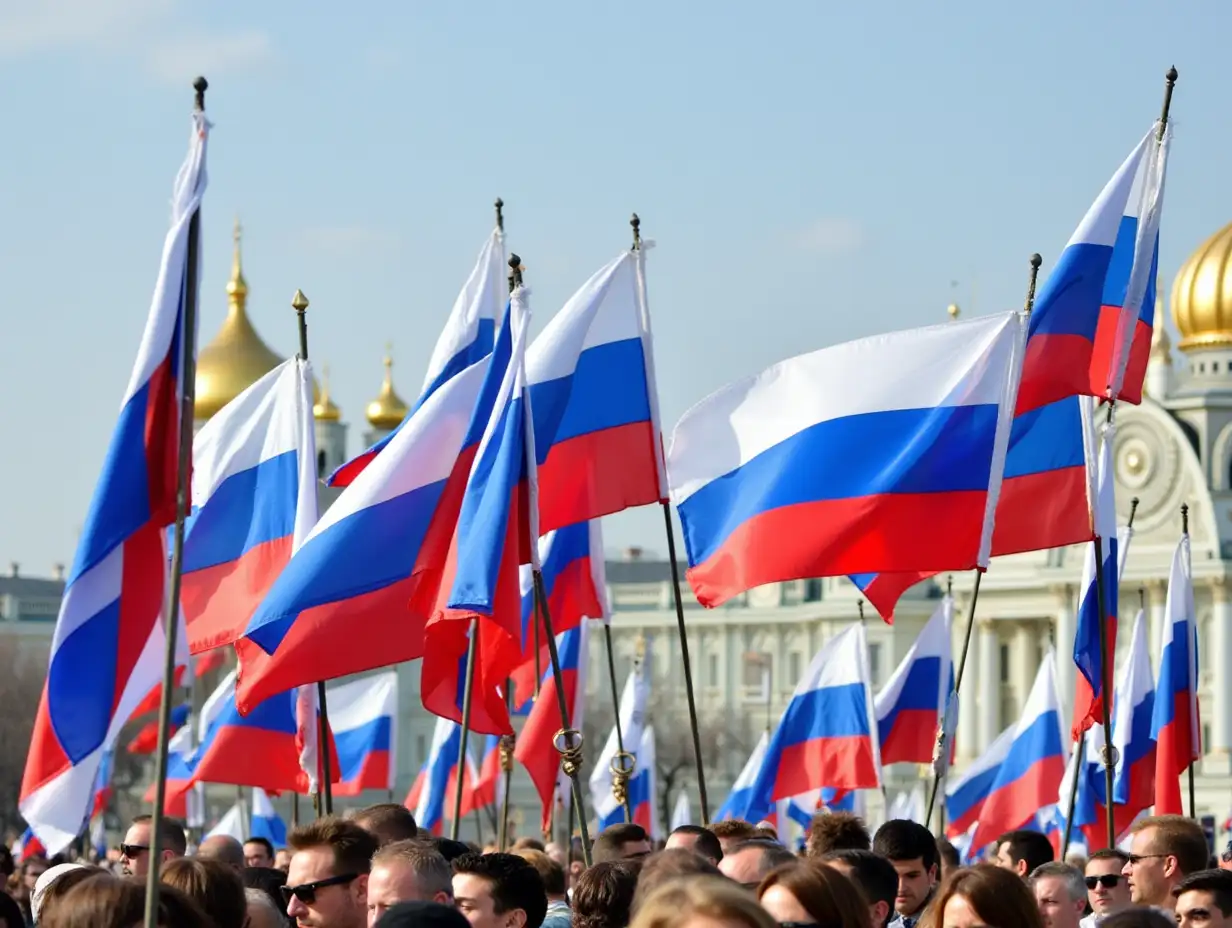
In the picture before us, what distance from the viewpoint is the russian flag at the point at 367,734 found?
66.5ft

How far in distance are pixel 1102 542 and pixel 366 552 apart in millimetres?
3285

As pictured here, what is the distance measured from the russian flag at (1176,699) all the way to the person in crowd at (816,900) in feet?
30.1

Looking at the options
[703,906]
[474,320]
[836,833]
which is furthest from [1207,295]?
[703,906]

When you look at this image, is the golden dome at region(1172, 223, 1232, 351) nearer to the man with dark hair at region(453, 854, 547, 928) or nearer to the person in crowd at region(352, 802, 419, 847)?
the person in crowd at region(352, 802, 419, 847)

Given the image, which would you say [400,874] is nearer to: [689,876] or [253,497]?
[689,876]

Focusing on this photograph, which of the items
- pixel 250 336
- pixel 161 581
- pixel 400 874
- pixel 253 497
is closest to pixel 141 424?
pixel 161 581

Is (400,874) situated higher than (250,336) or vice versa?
(250,336)

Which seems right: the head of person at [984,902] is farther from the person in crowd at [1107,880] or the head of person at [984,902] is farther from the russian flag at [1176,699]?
the russian flag at [1176,699]

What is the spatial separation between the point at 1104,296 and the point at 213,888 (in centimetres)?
602

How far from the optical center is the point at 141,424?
8070 mm

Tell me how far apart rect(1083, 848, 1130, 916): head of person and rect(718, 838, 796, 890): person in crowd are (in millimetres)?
1922


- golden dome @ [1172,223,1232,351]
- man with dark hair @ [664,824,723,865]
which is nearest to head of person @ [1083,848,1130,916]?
man with dark hair @ [664,824,723,865]

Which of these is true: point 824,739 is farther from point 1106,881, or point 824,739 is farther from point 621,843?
point 621,843

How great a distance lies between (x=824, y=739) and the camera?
17.3 m
